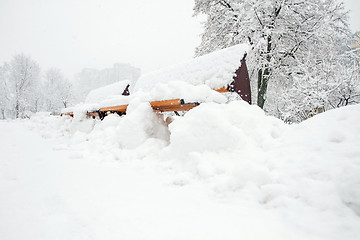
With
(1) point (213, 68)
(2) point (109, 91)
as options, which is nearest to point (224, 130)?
(1) point (213, 68)

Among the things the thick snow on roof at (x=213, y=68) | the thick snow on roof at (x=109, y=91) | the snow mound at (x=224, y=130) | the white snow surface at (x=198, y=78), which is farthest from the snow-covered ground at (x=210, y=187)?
the thick snow on roof at (x=109, y=91)

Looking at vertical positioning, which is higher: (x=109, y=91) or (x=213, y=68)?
(x=109, y=91)

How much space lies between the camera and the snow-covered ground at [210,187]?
1183 millimetres

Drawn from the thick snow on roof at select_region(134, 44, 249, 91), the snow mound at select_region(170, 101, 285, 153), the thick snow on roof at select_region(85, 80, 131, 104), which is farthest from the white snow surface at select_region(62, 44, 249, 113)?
the thick snow on roof at select_region(85, 80, 131, 104)

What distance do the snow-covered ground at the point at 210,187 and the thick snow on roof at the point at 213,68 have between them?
103 centimetres

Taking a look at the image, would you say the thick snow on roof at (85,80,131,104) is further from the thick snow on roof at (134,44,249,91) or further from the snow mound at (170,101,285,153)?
the snow mound at (170,101,285,153)

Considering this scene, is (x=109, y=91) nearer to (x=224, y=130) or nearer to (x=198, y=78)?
(x=198, y=78)

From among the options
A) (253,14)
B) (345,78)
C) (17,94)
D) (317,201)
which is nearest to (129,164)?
(317,201)

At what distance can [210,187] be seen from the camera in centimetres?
183

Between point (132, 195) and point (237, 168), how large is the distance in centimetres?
109

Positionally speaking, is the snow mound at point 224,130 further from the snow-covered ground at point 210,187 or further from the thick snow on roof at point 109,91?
the thick snow on roof at point 109,91

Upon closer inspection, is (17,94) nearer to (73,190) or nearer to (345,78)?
(73,190)

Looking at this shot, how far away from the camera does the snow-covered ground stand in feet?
3.88

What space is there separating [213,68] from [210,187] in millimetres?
2853
